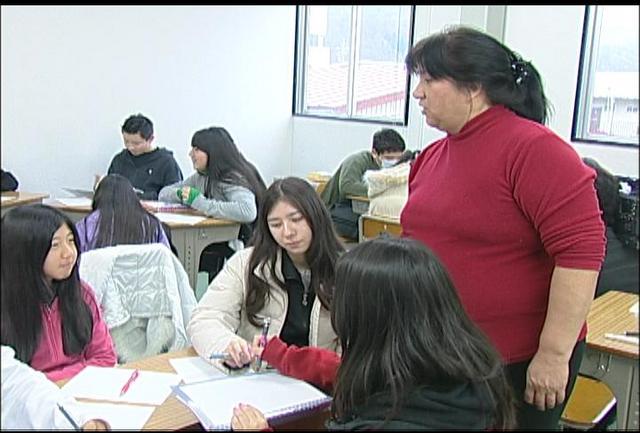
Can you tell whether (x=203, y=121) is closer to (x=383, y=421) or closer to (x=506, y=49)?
(x=506, y=49)

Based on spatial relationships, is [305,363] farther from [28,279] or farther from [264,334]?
[28,279]

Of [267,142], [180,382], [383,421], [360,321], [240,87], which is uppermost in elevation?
[240,87]

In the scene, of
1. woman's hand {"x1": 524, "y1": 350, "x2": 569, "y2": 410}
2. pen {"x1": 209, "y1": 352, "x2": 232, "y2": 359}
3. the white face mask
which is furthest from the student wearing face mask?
woman's hand {"x1": 524, "y1": 350, "x2": 569, "y2": 410}

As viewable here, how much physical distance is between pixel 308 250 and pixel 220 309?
239 millimetres

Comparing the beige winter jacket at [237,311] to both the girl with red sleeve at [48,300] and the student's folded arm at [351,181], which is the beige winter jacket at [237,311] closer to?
the girl with red sleeve at [48,300]

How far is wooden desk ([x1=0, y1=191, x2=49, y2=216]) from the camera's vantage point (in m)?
0.84

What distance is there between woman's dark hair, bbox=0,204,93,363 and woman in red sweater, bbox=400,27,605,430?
0.62 m

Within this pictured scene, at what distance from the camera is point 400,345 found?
96 cm

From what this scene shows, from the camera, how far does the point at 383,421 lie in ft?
2.96

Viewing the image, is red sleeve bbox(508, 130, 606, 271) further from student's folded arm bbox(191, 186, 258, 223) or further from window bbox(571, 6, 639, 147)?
student's folded arm bbox(191, 186, 258, 223)

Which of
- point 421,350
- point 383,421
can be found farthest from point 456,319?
point 383,421

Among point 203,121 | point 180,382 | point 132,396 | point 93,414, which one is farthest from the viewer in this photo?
point 203,121

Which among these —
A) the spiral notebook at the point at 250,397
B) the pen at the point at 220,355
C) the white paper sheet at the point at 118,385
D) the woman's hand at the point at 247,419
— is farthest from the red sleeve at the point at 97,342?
the woman's hand at the point at 247,419

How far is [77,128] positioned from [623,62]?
0.84 m
